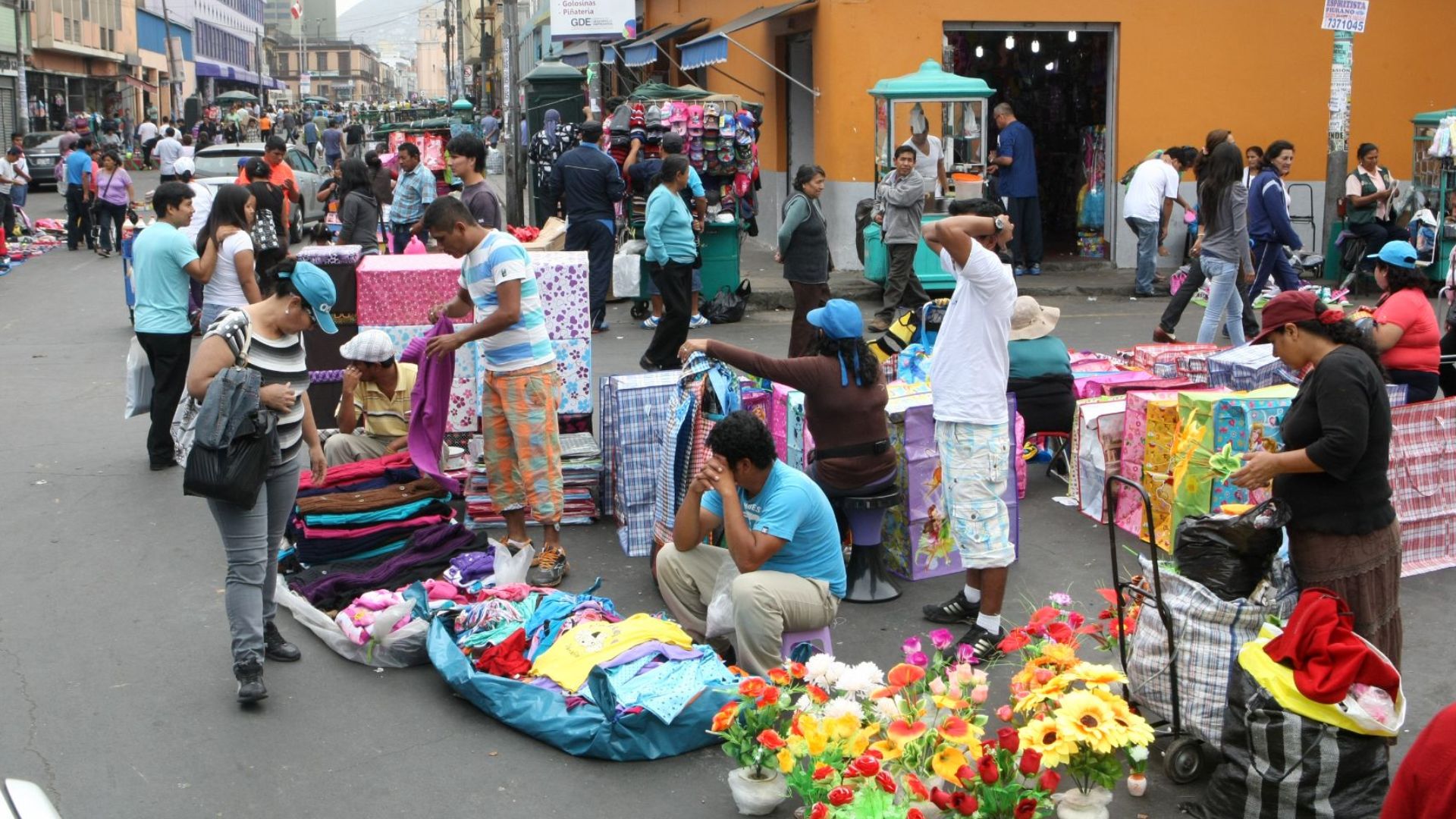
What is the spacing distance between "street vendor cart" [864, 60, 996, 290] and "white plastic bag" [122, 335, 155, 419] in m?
7.91

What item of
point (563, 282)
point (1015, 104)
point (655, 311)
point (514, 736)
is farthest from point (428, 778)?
point (1015, 104)

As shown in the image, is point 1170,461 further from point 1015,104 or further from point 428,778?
point 1015,104

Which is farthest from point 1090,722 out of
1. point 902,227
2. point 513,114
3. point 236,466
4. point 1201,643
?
point 513,114

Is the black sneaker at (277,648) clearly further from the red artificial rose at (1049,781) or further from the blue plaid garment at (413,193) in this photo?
the blue plaid garment at (413,193)

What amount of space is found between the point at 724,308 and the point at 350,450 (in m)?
6.65

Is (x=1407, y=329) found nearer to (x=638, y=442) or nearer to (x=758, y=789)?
(x=638, y=442)

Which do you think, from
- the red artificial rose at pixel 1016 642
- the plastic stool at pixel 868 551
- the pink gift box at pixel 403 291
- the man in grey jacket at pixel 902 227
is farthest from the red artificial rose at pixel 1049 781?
the man in grey jacket at pixel 902 227

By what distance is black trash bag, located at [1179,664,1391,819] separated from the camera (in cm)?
410

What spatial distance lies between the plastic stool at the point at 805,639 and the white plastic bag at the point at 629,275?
9025mm

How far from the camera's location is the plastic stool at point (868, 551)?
6.36 metres

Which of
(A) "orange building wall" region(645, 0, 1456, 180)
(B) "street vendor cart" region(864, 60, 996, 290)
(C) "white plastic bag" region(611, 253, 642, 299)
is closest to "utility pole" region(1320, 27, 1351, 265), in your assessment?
(A) "orange building wall" region(645, 0, 1456, 180)

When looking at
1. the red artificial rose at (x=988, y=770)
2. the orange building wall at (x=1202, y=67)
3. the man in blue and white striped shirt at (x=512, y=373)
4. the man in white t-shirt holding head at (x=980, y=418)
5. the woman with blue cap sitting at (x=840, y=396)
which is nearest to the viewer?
the red artificial rose at (x=988, y=770)

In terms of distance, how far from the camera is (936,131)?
15609 millimetres

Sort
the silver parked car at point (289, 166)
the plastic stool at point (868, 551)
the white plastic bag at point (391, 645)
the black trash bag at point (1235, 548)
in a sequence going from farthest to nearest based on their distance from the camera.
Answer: the silver parked car at point (289, 166) → the plastic stool at point (868, 551) → the white plastic bag at point (391, 645) → the black trash bag at point (1235, 548)
